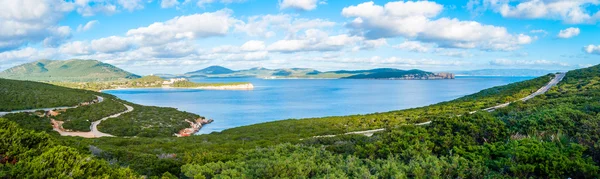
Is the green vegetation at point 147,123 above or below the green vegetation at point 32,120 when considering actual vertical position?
below

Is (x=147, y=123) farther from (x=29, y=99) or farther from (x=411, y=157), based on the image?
(x=411, y=157)

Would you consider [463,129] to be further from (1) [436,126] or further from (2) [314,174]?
(2) [314,174]

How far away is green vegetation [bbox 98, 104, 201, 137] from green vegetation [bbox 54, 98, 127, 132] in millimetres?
1894

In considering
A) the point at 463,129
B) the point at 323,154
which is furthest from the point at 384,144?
the point at 463,129

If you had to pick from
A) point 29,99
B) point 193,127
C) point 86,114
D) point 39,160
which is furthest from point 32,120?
point 39,160

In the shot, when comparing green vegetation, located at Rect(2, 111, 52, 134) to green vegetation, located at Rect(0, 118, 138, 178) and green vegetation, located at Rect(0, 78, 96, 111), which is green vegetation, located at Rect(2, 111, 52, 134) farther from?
green vegetation, located at Rect(0, 118, 138, 178)

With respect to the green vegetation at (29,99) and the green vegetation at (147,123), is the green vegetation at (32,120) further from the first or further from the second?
the green vegetation at (29,99)

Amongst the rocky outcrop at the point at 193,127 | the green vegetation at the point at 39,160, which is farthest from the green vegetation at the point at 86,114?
the green vegetation at the point at 39,160

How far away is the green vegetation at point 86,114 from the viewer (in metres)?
37.8

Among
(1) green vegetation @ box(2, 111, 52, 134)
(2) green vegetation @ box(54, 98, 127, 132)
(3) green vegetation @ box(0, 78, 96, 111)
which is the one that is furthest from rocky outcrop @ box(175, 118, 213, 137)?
(3) green vegetation @ box(0, 78, 96, 111)

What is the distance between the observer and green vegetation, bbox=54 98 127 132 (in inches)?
1486

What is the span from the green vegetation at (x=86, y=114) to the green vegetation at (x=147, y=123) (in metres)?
1.89

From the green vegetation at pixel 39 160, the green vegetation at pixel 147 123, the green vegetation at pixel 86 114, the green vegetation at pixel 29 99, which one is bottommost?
the green vegetation at pixel 147 123

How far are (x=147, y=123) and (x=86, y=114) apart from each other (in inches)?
294
